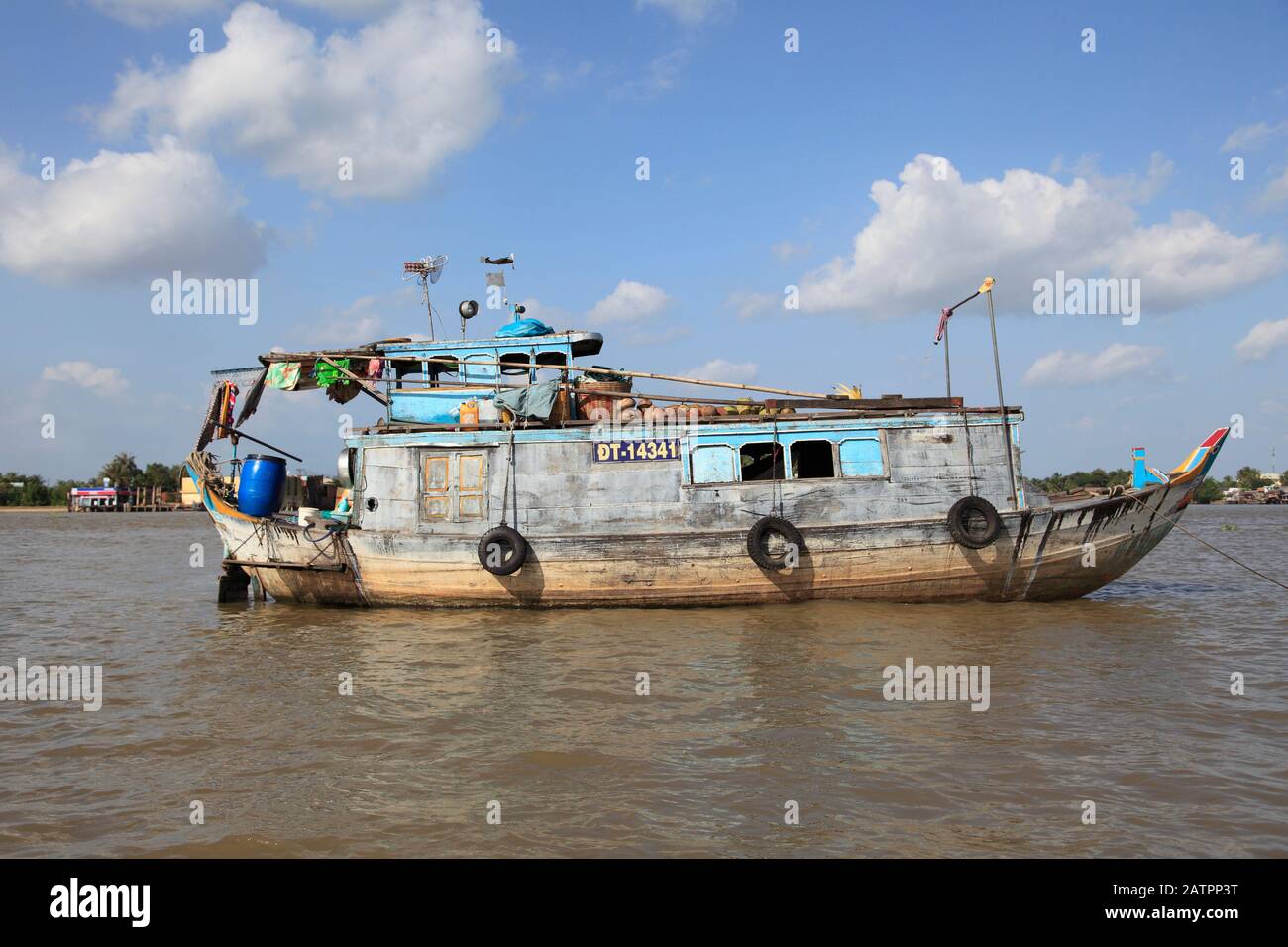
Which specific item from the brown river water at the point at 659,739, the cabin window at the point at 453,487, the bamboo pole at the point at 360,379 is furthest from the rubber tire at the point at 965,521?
the bamboo pole at the point at 360,379

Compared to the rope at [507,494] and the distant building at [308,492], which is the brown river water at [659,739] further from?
the distant building at [308,492]

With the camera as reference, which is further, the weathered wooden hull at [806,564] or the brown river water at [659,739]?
the weathered wooden hull at [806,564]

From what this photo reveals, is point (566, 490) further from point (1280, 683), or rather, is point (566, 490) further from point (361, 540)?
point (1280, 683)

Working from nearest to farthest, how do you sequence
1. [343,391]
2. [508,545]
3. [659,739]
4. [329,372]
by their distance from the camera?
1. [659,739]
2. [508,545]
3. [329,372]
4. [343,391]

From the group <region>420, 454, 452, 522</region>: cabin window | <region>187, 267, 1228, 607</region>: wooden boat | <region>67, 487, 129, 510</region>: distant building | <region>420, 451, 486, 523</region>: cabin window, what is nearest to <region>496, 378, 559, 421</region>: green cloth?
<region>187, 267, 1228, 607</region>: wooden boat

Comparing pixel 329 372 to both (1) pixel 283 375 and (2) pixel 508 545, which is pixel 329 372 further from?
(2) pixel 508 545

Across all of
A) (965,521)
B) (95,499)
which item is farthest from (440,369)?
(95,499)

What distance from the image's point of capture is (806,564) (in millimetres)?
10727

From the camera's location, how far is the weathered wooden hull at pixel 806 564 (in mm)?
10695

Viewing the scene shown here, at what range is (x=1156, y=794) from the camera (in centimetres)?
474

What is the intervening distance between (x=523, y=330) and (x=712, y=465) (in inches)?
149

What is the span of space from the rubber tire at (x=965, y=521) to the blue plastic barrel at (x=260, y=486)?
978cm

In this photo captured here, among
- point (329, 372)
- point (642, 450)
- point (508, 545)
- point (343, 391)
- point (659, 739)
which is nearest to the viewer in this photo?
point (659, 739)
